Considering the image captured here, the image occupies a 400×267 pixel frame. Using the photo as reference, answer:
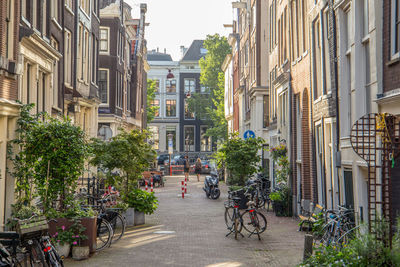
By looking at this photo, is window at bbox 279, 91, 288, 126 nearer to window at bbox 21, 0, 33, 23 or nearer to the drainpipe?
the drainpipe

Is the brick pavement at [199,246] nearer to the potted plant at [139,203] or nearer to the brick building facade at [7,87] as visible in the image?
the potted plant at [139,203]

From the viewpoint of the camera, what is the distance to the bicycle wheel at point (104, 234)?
11675 millimetres

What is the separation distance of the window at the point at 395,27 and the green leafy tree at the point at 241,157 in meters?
13.8

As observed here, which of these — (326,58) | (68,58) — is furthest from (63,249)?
(68,58)

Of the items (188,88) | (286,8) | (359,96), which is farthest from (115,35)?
(188,88)

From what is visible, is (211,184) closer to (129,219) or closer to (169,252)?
(129,219)

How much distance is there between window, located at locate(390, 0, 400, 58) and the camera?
9.01 metres

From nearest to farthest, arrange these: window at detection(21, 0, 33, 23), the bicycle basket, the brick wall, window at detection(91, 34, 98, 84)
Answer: the bicycle basket
the brick wall
window at detection(21, 0, 33, 23)
window at detection(91, 34, 98, 84)

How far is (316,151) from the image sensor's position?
16625mm

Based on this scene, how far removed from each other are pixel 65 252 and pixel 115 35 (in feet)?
80.6

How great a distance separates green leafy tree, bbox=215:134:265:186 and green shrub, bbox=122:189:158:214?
7323mm

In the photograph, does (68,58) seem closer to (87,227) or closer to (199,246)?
(199,246)

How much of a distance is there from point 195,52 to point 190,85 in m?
5.25

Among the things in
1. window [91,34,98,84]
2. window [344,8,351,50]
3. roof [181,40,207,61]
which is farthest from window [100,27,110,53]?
roof [181,40,207,61]
